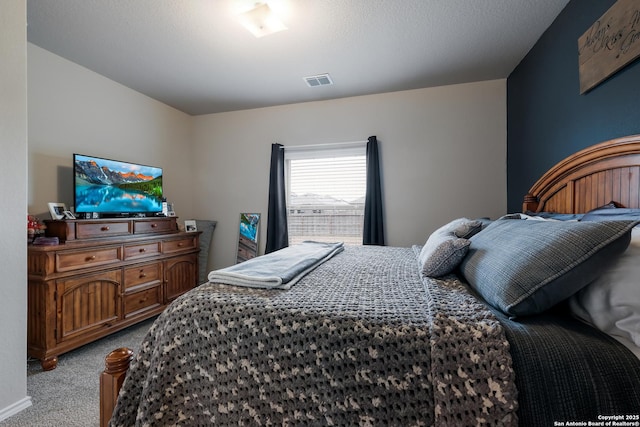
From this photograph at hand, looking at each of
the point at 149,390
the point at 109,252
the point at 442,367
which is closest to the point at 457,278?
the point at 442,367

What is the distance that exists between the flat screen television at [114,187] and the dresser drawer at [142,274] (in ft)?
1.85

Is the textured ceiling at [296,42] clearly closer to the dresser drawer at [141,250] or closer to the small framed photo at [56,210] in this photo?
the small framed photo at [56,210]

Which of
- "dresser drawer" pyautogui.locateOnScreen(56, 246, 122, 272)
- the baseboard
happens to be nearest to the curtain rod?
"dresser drawer" pyautogui.locateOnScreen(56, 246, 122, 272)

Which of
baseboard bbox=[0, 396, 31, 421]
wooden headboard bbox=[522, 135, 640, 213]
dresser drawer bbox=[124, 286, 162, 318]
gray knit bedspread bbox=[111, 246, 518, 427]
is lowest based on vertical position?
baseboard bbox=[0, 396, 31, 421]

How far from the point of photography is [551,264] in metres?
0.88

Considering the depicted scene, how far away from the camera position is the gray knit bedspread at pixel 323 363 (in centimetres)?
77

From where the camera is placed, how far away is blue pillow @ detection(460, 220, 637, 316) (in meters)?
0.84

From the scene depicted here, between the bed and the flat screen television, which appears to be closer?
the bed

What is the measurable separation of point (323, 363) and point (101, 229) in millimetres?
2496

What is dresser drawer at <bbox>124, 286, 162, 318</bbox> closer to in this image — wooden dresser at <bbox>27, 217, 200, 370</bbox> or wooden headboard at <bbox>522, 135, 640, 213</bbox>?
wooden dresser at <bbox>27, 217, 200, 370</bbox>

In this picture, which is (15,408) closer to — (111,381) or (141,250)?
(111,381)

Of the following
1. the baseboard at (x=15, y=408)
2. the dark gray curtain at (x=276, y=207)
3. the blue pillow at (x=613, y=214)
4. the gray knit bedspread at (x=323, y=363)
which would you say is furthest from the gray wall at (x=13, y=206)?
the blue pillow at (x=613, y=214)

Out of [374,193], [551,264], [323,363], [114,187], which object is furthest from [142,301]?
[551,264]

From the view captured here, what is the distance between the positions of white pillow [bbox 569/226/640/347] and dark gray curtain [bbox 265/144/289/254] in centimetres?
296
